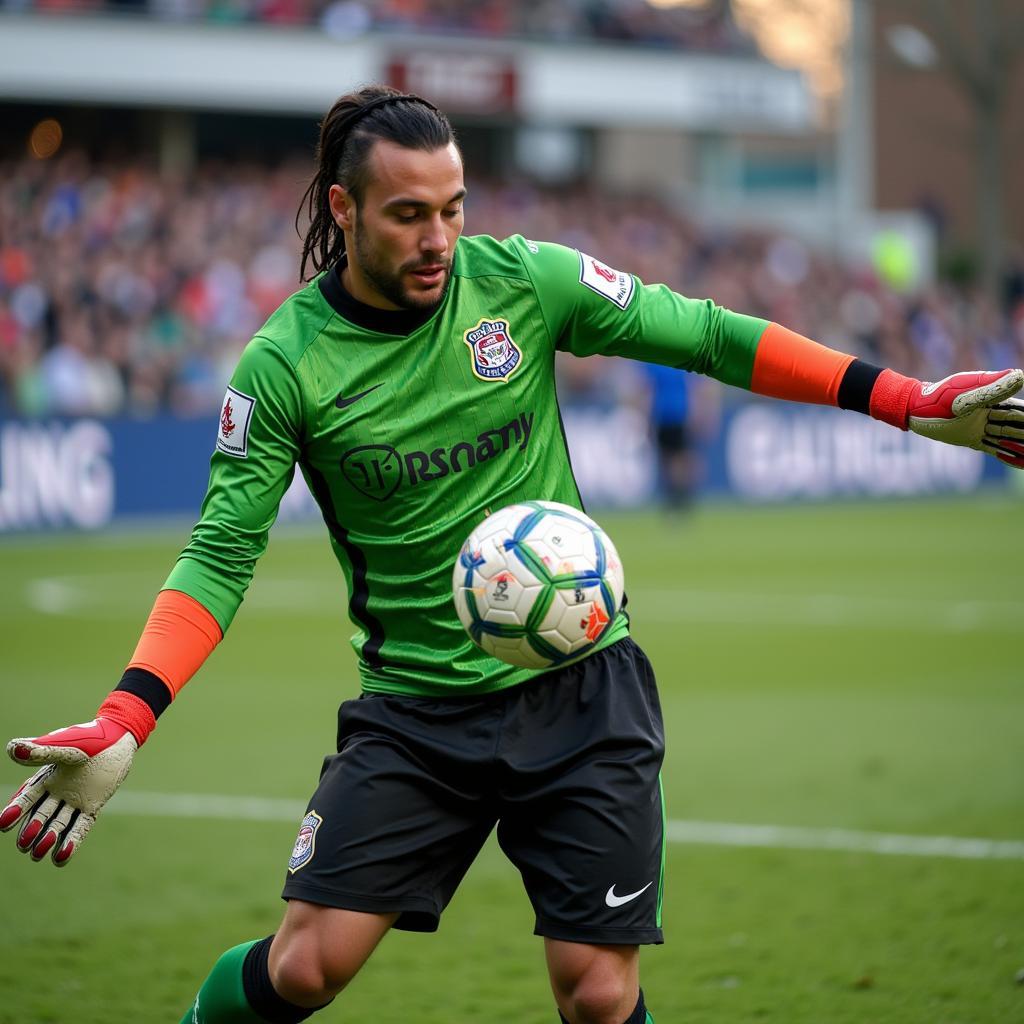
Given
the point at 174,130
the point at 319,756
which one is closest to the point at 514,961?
the point at 319,756

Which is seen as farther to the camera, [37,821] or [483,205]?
[483,205]

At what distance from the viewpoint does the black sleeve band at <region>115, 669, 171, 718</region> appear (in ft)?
12.3

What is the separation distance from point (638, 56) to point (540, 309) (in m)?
31.8

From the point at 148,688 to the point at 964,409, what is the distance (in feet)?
6.20

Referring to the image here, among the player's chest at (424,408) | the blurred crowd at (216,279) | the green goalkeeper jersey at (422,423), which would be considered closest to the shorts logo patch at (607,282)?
the green goalkeeper jersey at (422,423)

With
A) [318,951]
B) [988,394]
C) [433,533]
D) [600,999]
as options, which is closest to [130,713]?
[318,951]

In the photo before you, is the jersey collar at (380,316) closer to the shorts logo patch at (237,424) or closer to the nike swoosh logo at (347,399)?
the nike swoosh logo at (347,399)

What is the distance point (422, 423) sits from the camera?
4008 millimetres

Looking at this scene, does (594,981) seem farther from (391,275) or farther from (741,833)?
(741,833)

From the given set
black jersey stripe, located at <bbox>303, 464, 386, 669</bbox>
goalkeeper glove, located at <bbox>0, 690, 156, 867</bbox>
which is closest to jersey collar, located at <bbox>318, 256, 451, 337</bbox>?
black jersey stripe, located at <bbox>303, 464, 386, 669</bbox>

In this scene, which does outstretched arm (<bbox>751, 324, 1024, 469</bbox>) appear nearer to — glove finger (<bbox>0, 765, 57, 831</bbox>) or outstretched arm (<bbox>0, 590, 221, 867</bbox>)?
outstretched arm (<bbox>0, 590, 221, 867</bbox>)

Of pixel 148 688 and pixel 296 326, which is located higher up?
pixel 296 326

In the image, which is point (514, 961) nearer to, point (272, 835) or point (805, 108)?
point (272, 835)

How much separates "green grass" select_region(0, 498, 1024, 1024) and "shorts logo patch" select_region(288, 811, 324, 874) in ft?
4.66
